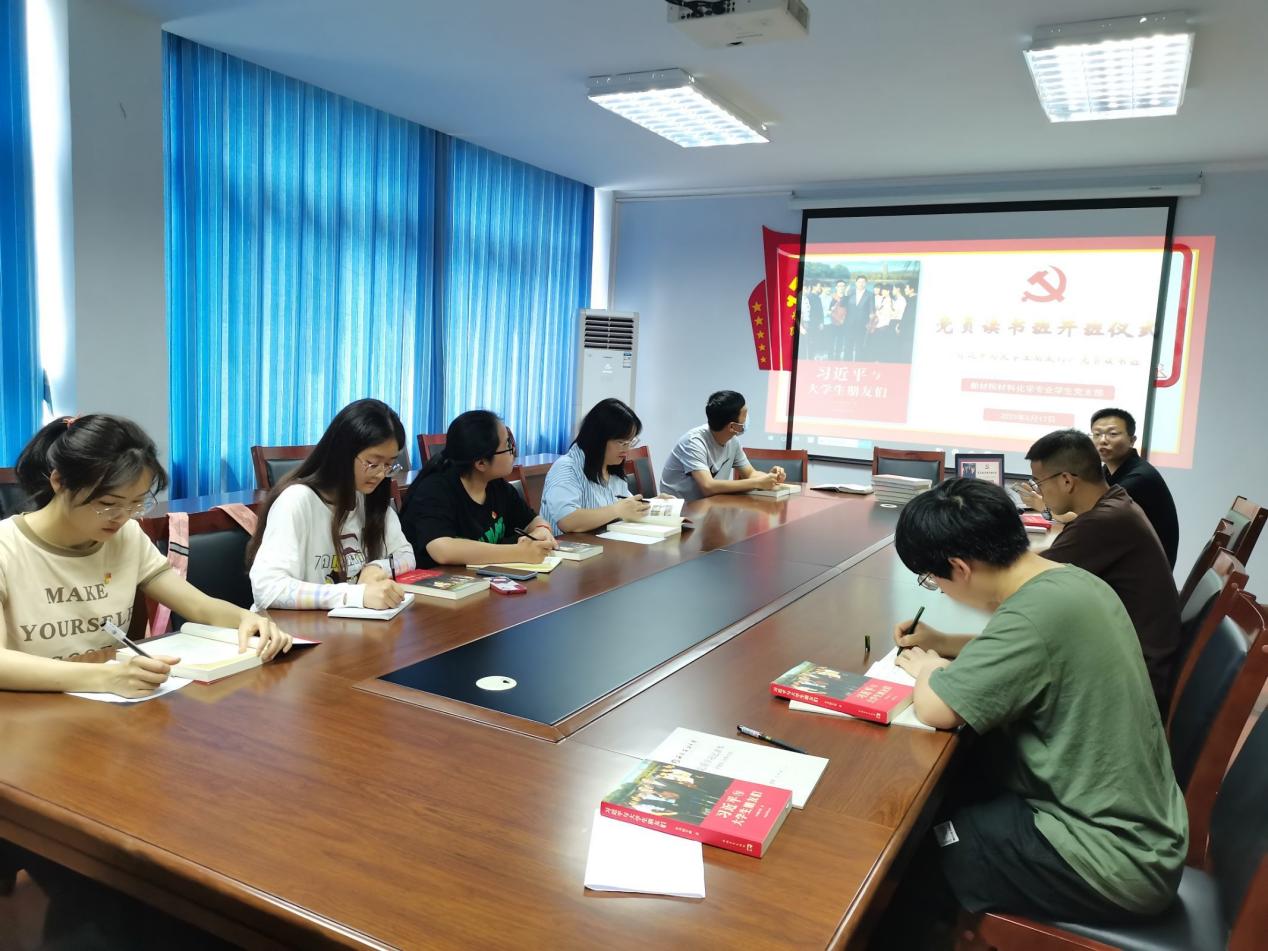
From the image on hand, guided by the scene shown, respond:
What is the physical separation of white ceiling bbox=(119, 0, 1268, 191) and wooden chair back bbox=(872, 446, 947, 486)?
70.6 inches

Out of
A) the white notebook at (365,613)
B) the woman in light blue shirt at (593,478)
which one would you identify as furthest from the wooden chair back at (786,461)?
the white notebook at (365,613)

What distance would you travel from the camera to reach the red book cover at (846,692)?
1.62 metres

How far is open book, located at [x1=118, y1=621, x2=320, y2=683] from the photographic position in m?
1.60

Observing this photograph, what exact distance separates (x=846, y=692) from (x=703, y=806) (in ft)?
1.84

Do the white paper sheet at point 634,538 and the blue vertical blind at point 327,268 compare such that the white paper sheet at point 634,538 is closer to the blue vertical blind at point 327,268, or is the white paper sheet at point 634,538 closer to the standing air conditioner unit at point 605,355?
the blue vertical blind at point 327,268

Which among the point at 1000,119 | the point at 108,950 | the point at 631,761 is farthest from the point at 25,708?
the point at 1000,119

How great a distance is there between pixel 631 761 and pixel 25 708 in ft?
3.20

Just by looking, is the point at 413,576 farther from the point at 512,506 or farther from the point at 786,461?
the point at 786,461

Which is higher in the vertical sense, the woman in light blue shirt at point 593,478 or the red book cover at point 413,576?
the woman in light blue shirt at point 593,478

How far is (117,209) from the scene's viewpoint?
378 cm

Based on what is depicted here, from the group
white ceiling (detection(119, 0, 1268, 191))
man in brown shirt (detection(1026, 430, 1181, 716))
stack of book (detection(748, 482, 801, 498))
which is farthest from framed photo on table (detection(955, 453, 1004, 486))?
man in brown shirt (detection(1026, 430, 1181, 716))

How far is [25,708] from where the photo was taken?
4.66ft


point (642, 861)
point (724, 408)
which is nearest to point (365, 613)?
point (642, 861)

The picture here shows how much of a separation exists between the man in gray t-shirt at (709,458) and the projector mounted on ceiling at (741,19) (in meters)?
1.85
